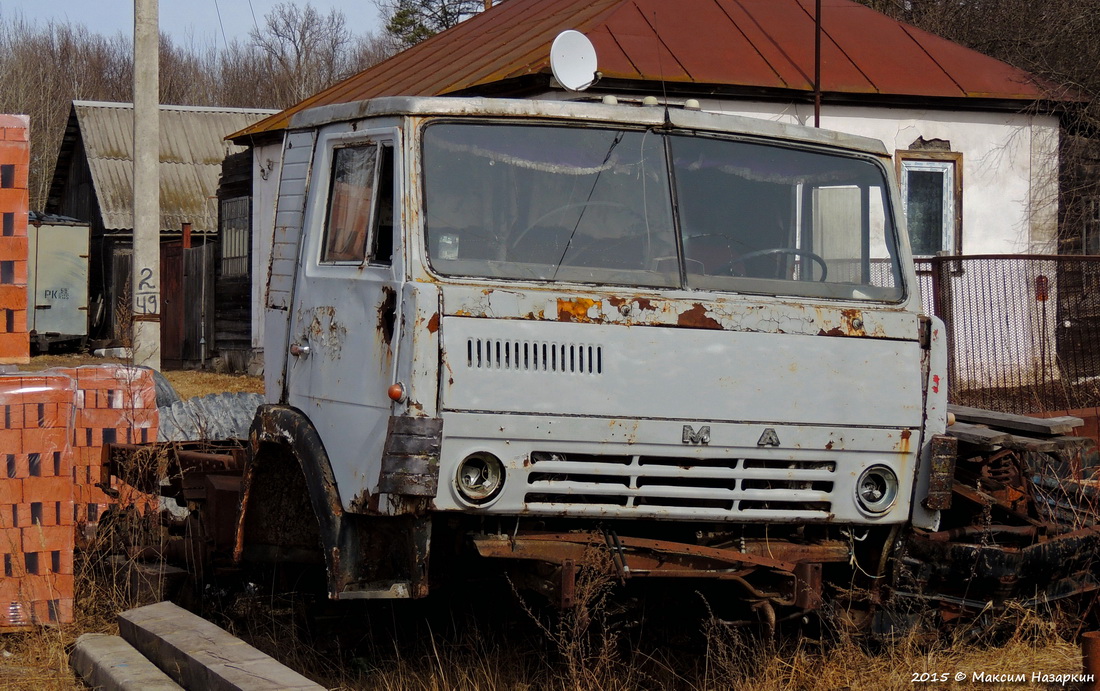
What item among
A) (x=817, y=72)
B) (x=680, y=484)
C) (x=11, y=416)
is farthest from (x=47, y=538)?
(x=817, y=72)

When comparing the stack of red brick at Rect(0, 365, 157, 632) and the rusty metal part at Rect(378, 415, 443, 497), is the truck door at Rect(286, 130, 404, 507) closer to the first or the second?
the rusty metal part at Rect(378, 415, 443, 497)

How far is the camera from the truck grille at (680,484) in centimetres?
473

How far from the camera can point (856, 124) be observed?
13.6 m

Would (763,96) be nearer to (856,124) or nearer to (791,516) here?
(856,124)

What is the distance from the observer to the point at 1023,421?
651 cm

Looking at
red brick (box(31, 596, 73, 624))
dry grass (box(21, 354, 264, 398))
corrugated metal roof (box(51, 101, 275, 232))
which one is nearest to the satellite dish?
red brick (box(31, 596, 73, 624))

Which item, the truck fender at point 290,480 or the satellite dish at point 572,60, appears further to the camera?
the satellite dish at point 572,60

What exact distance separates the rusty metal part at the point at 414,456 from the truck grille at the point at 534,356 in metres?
0.29

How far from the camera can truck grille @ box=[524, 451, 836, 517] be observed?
4.73m

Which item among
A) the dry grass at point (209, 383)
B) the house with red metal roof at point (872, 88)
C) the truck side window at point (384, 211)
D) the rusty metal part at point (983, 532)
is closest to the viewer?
the truck side window at point (384, 211)

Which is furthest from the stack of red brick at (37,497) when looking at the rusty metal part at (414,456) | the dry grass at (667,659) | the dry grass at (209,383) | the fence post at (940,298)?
the dry grass at (209,383)

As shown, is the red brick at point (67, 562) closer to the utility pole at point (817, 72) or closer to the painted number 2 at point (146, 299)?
the painted number 2 at point (146, 299)

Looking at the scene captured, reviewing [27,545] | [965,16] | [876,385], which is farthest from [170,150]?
[876,385]

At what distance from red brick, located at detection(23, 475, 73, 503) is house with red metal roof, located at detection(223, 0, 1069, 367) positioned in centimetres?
731
